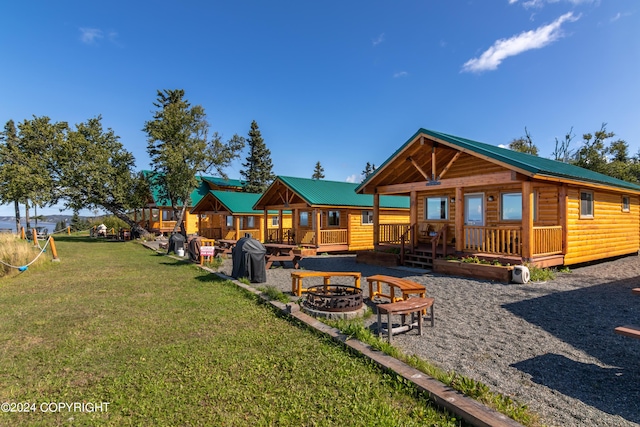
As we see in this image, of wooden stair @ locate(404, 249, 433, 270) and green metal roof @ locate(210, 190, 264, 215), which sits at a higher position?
green metal roof @ locate(210, 190, 264, 215)

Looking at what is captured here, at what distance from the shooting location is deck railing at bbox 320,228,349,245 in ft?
61.8

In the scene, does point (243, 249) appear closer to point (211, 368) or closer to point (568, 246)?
point (211, 368)

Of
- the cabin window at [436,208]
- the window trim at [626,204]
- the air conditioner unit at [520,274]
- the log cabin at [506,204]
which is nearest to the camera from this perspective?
the air conditioner unit at [520,274]

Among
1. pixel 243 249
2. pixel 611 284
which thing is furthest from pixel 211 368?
pixel 611 284

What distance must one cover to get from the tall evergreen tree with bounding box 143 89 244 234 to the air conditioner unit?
84.1 feet

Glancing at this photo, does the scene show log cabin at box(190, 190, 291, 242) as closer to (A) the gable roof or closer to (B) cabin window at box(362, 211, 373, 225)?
(A) the gable roof

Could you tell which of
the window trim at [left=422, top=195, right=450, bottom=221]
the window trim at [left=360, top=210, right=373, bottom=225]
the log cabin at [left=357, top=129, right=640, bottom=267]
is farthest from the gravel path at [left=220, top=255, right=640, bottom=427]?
the window trim at [left=360, top=210, right=373, bottom=225]

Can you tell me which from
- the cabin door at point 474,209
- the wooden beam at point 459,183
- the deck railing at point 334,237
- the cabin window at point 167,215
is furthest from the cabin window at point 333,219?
the cabin window at point 167,215

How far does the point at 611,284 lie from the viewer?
900cm

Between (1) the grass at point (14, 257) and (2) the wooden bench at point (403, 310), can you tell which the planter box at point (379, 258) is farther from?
(1) the grass at point (14, 257)

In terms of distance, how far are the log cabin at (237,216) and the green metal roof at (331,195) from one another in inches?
165

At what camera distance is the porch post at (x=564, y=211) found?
36.4ft

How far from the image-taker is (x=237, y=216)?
24.3 m

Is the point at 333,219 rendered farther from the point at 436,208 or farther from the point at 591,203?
the point at 591,203
